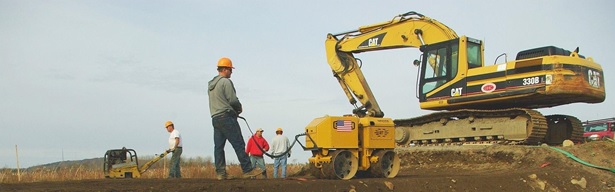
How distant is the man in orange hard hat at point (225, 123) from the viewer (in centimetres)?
818

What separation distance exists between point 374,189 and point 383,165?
2.00 metres

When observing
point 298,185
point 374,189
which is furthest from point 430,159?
point 298,185

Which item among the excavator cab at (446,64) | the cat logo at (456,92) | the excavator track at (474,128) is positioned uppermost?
the excavator cab at (446,64)

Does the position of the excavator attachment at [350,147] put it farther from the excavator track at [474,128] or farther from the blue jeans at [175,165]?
the excavator track at [474,128]

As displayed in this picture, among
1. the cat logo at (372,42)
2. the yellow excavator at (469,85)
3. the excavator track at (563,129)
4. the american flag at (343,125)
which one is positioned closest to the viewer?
the american flag at (343,125)

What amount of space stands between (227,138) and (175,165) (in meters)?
3.43

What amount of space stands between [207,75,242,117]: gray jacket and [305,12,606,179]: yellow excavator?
3.86 meters

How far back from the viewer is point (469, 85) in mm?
14688

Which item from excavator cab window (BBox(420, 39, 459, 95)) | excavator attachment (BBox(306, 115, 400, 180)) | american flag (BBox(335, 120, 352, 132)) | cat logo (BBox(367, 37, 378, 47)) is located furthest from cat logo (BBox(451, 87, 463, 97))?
american flag (BBox(335, 120, 352, 132))

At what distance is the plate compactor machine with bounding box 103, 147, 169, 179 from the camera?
11633 millimetres

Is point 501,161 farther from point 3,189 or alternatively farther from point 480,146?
point 3,189

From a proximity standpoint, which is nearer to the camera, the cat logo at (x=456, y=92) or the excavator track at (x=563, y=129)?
the cat logo at (x=456, y=92)

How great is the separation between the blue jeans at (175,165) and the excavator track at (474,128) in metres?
7.51

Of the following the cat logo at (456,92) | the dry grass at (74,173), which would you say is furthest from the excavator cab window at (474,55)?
the dry grass at (74,173)
